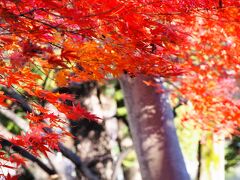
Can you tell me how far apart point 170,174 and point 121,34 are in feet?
10.4

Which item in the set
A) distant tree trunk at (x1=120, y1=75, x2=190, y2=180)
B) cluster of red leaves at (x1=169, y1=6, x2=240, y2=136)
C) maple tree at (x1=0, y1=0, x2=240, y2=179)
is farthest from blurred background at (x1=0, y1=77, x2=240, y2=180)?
maple tree at (x1=0, y1=0, x2=240, y2=179)

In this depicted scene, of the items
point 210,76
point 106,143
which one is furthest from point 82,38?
point 106,143

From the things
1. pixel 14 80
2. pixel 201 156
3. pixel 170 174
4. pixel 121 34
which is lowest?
pixel 201 156

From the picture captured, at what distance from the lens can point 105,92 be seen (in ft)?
39.3

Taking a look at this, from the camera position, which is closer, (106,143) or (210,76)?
(210,76)

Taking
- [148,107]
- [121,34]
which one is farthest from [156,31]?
[148,107]

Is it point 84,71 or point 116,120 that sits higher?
point 84,71

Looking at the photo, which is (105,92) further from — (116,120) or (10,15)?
(10,15)

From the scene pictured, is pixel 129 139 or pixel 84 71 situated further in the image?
pixel 129 139

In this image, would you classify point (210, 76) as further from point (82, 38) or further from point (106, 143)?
point (82, 38)

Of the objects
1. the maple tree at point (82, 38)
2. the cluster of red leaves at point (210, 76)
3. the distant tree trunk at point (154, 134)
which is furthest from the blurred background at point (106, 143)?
the maple tree at point (82, 38)

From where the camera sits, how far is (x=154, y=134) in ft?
19.8

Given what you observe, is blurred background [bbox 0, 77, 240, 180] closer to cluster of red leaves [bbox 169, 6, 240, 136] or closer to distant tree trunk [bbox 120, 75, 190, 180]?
cluster of red leaves [bbox 169, 6, 240, 136]

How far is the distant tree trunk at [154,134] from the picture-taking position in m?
5.98
